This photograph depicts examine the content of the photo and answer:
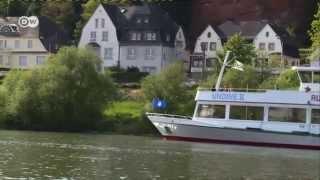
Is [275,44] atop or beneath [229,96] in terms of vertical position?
atop

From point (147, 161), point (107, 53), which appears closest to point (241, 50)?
point (107, 53)

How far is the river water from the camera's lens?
3281 centimetres

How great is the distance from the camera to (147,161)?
38.9 meters

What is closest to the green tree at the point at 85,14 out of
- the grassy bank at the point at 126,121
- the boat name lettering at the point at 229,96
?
the grassy bank at the point at 126,121

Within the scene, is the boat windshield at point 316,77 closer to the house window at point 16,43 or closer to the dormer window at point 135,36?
the dormer window at point 135,36

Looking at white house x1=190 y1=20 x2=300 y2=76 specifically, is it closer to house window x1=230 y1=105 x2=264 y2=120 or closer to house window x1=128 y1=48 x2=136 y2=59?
house window x1=128 y1=48 x2=136 y2=59

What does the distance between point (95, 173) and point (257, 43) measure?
3200 inches

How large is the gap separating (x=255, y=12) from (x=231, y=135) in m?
72.2

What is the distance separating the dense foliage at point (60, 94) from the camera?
72.1 meters

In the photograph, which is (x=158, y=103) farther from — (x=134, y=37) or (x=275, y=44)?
(x=134, y=37)

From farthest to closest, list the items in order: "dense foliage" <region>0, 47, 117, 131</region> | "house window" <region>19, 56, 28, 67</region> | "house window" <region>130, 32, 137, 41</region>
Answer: "house window" <region>19, 56, 28, 67</region>
"house window" <region>130, 32, 137, 41</region>
"dense foliage" <region>0, 47, 117, 131</region>

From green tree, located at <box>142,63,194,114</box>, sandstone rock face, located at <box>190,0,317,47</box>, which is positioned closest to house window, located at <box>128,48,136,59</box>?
sandstone rock face, located at <box>190,0,317,47</box>

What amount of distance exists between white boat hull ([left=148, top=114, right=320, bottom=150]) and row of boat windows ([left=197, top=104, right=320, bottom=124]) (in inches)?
45.1

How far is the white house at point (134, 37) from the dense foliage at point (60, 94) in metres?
36.3
